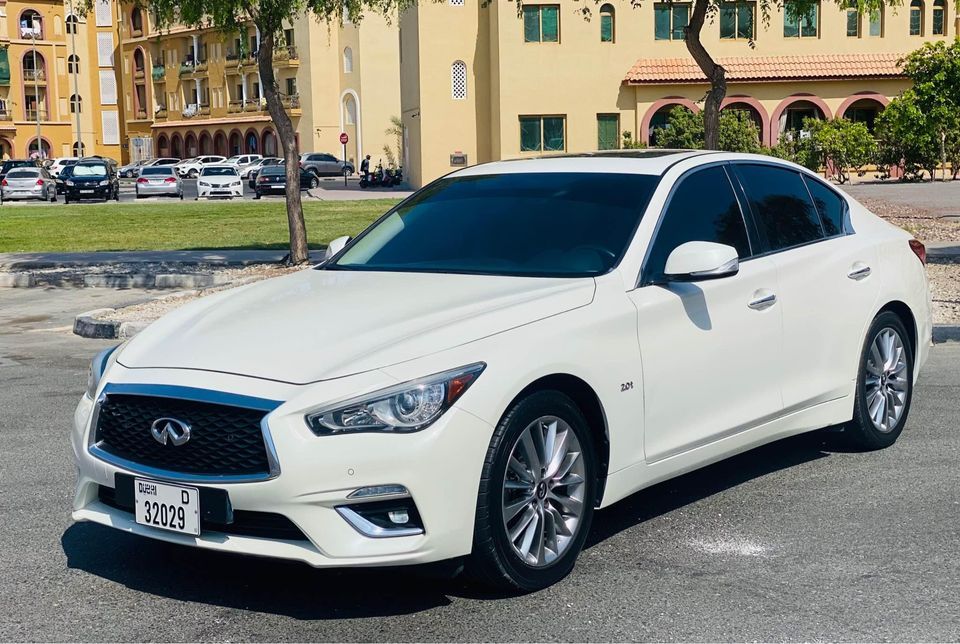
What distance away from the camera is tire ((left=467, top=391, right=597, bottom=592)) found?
474 cm

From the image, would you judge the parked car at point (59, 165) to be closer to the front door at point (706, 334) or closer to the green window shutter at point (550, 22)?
the green window shutter at point (550, 22)

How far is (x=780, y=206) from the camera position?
6.74 metres

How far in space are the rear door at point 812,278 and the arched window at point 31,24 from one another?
107m

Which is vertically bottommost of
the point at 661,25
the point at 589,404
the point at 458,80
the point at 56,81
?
the point at 589,404

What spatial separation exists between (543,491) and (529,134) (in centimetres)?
4725

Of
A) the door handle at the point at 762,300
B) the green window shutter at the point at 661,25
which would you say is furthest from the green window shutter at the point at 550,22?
the door handle at the point at 762,300

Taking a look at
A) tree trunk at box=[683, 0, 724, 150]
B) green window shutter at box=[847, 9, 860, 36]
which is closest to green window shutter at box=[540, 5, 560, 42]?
green window shutter at box=[847, 9, 860, 36]

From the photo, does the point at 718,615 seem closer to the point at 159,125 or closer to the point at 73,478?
the point at 73,478

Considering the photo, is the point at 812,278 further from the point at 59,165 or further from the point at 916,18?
the point at 59,165

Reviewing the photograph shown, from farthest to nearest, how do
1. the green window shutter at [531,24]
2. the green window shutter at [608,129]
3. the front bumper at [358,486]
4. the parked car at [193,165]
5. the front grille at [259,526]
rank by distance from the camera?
1. the parked car at [193,165]
2. the green window shutter at [608,129]
3. the green window shutter at [531,24]
4. the front grille at [259,526]
5. the front bumper at [358,486]

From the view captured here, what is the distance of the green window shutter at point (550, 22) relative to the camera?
164ft

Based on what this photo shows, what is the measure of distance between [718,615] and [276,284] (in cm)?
259

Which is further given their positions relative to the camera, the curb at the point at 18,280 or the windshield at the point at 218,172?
the windshield at the point at 218,172

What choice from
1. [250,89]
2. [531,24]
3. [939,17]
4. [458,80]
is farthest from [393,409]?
[250,89]
